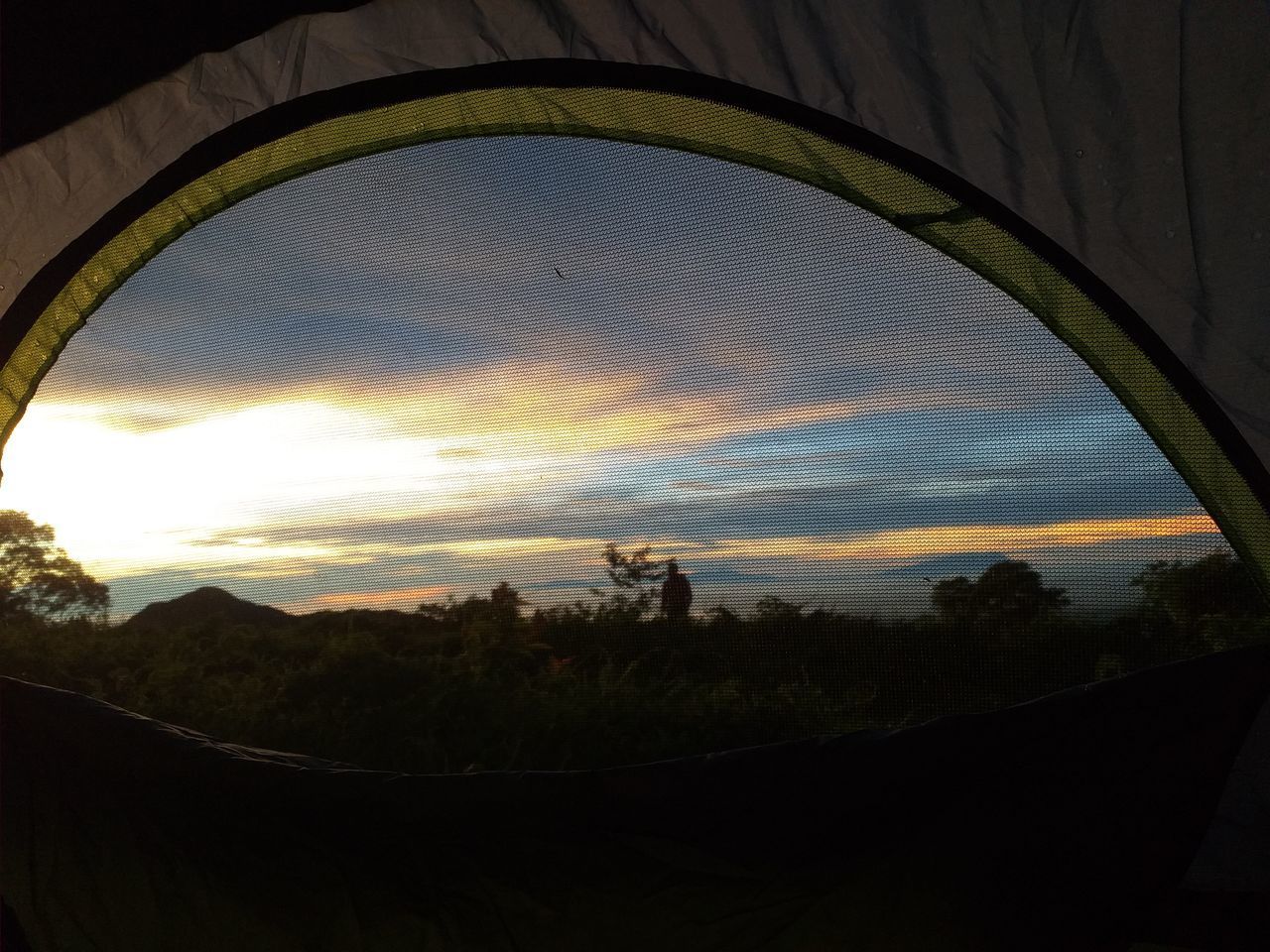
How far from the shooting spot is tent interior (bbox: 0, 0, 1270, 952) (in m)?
1.00

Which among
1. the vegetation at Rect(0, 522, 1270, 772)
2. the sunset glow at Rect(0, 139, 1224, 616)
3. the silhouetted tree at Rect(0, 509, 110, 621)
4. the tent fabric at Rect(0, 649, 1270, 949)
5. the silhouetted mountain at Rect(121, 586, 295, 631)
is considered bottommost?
the tent fabric at Rect(0, 649, 1270, 949)

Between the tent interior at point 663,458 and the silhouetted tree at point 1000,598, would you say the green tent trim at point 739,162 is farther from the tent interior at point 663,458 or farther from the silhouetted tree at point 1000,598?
the silhouetted tree at point 1000,598

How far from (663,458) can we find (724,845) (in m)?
0.58

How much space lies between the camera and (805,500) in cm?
130

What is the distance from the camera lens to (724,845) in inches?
39.0

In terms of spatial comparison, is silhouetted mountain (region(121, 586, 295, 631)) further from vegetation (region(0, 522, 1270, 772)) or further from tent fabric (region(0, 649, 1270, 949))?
tent fabric (region(0, 649, 1270, 949))

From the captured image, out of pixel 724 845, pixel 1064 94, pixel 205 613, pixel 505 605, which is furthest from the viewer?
pixel 205 613

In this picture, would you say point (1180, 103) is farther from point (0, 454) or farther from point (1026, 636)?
point (0, 454)

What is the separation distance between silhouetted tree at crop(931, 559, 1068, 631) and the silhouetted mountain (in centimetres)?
119

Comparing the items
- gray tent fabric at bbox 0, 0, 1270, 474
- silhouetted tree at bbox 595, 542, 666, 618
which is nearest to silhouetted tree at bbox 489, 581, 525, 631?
silhouetted tree at bbox 595, 542, 666, 618

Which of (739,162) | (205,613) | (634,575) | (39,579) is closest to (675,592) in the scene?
(634,575)

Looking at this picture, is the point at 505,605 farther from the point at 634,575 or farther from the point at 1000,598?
the point at 1000,598

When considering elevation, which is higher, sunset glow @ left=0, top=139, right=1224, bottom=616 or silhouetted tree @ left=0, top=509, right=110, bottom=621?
sunset glow @ left=0, top=139, right=1224, bottom=616

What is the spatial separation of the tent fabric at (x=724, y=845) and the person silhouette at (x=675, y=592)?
341mm
